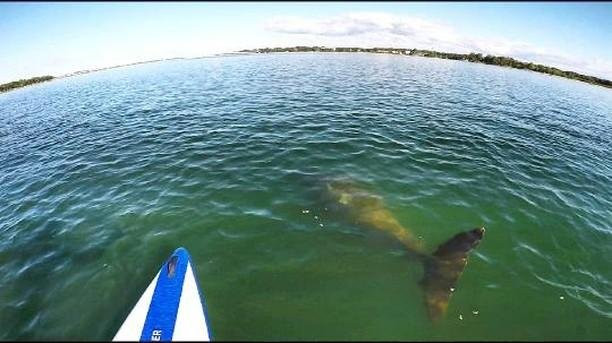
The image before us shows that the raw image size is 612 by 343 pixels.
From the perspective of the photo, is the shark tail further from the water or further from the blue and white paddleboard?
the blue and white paddleboard

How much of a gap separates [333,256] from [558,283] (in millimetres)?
6650

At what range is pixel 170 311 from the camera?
333 inches

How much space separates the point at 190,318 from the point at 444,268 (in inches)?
284

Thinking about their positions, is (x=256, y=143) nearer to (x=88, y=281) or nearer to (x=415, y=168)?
(x=415, y=168)

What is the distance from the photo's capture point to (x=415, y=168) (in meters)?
16.9

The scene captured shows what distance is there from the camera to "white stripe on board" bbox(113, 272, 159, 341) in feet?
26.1

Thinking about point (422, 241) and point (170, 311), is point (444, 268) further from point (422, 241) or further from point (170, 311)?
point (170, 311)

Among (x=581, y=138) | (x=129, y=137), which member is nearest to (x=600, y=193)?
(x=581, y=138)

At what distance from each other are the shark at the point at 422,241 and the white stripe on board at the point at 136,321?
23.0 ft

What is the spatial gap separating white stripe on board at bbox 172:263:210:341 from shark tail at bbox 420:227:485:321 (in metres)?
5.70

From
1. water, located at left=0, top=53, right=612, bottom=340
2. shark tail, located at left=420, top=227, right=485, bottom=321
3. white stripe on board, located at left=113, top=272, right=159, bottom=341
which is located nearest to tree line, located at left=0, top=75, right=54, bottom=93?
water, located at left=0, top=53, right=612, bottom=340

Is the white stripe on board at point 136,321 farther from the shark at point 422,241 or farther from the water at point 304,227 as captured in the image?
the shark at point 422,241

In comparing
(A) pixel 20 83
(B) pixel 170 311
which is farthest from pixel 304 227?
(A) pixel 20 83

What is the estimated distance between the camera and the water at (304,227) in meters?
8.79
